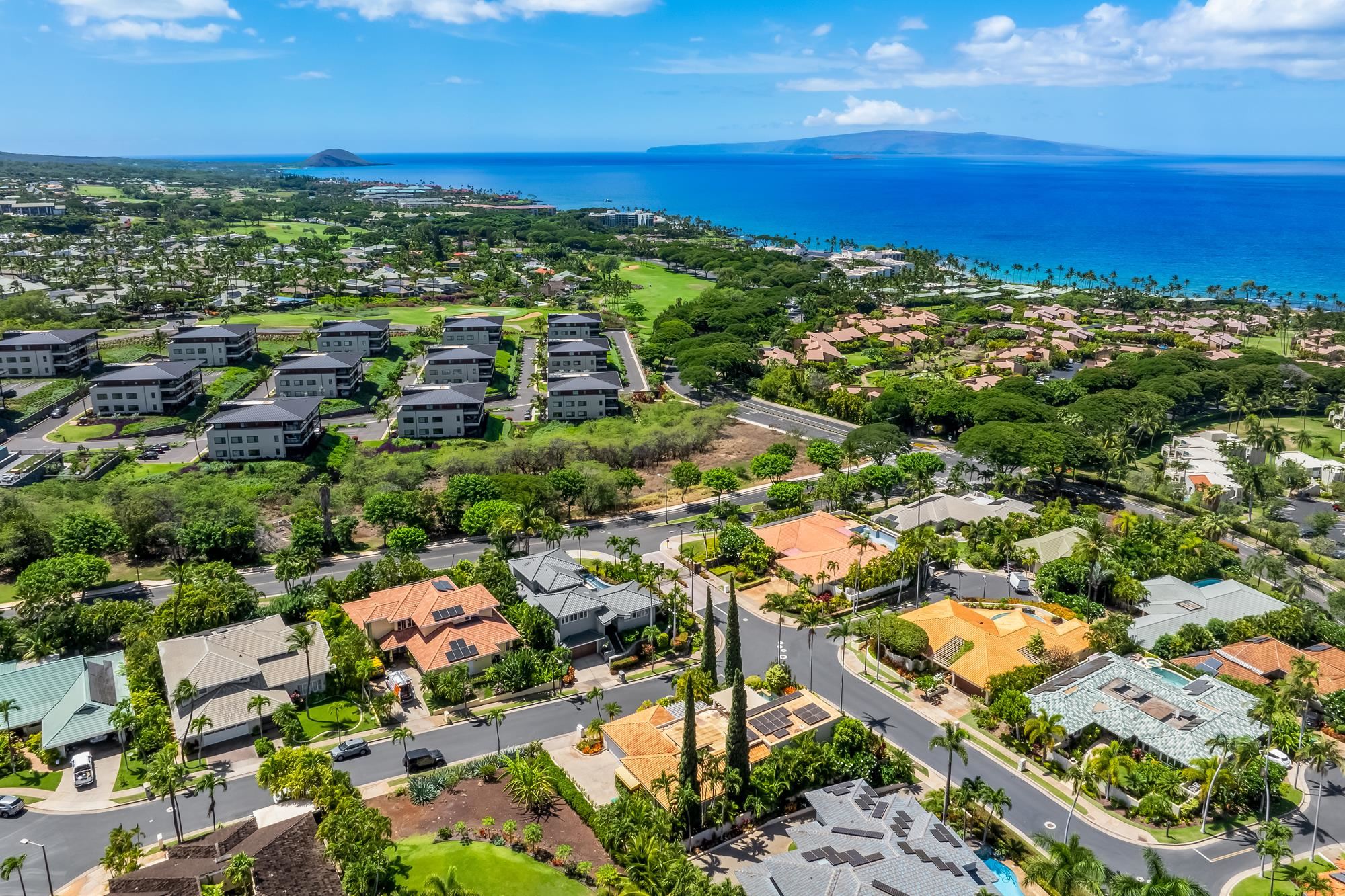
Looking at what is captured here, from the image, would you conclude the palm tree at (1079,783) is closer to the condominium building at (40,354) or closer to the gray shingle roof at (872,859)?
the gray shingle roof at (872,859)

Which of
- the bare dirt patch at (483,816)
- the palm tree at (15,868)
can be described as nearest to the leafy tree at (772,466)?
the bare dirt patch at (483,816)

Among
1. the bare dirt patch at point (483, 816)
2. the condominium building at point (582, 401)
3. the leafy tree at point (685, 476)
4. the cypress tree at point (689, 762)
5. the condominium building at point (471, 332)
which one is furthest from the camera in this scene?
the condominium building at point (471, 332)

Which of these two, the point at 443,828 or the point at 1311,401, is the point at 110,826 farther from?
the point at 1311,401

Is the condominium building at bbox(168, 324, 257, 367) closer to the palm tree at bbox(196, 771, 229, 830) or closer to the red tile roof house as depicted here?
the red tile roof house

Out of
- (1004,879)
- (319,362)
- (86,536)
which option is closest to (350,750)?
(86,536)

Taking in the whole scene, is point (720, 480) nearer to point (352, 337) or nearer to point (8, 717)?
point (8, 717)

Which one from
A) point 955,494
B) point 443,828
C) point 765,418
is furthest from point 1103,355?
point 443,828

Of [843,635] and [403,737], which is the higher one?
[843,635]
